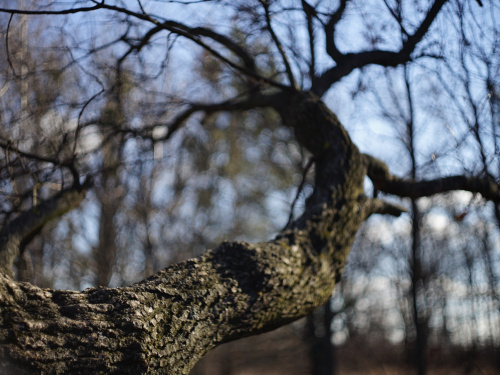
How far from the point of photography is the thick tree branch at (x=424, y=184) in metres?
4.09

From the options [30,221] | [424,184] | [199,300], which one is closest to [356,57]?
[424,184]

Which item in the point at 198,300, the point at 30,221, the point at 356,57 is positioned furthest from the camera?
the point at 356,57

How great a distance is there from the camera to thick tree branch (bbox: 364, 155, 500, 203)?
13.4ft

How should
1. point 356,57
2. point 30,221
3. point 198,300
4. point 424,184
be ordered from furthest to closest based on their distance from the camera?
point 356,57, point 424,184, point 30,221, point 198,300

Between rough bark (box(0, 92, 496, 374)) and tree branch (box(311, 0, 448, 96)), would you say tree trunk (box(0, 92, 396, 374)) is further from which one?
tree branch (box(311, 0, 448, 96))

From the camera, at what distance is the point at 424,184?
14.6 ft

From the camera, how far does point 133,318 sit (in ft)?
7.32

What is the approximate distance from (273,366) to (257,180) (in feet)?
22.8

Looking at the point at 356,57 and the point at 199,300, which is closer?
the point at 199,300

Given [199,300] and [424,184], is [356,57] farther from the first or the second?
[199,300]

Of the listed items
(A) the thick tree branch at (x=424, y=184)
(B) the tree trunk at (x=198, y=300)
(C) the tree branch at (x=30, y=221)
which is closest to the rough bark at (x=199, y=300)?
(B) the tree trunk at (x=198, y=300)

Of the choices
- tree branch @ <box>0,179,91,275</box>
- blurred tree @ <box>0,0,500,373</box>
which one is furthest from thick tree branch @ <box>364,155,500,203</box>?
tree branch @ <box>0,179,91,275</box>

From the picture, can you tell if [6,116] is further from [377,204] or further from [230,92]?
[230,92]

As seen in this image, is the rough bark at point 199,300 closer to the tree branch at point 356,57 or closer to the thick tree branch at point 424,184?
the thick tree branch at point 424,184
